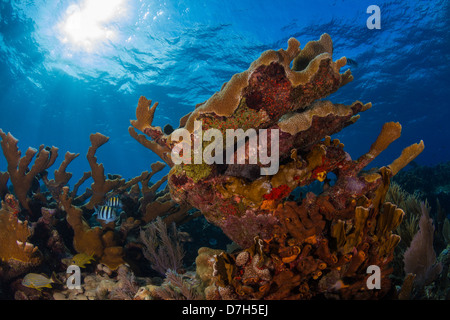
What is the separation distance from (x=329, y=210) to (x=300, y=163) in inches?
25.1

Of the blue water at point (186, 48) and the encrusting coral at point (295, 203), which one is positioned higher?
the blue water at point (186, 48)

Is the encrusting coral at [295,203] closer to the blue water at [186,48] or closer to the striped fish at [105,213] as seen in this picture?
the striped fish at [105,213]

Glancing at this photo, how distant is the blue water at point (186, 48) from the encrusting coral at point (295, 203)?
1412cm

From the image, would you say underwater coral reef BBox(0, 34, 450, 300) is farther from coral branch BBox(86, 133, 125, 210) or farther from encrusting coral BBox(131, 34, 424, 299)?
coral branch BBox(86, 133, 125, 210)

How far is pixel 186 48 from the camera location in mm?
17312

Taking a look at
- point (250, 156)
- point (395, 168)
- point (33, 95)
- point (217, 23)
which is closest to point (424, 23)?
point (217, 23)

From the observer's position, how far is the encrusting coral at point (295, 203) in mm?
2348

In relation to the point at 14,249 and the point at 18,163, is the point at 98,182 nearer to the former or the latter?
the point at 18,163

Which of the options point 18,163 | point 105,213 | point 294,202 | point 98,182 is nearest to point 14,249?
point 105,213

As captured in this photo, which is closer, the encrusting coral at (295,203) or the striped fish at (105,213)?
the encrusting coral at (295,203)

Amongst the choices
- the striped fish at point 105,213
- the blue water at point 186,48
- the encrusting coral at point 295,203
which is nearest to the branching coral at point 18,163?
the striped fish at point 105,213

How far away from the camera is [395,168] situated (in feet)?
9.04

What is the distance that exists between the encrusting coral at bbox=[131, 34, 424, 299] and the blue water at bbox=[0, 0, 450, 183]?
46.3 feet
